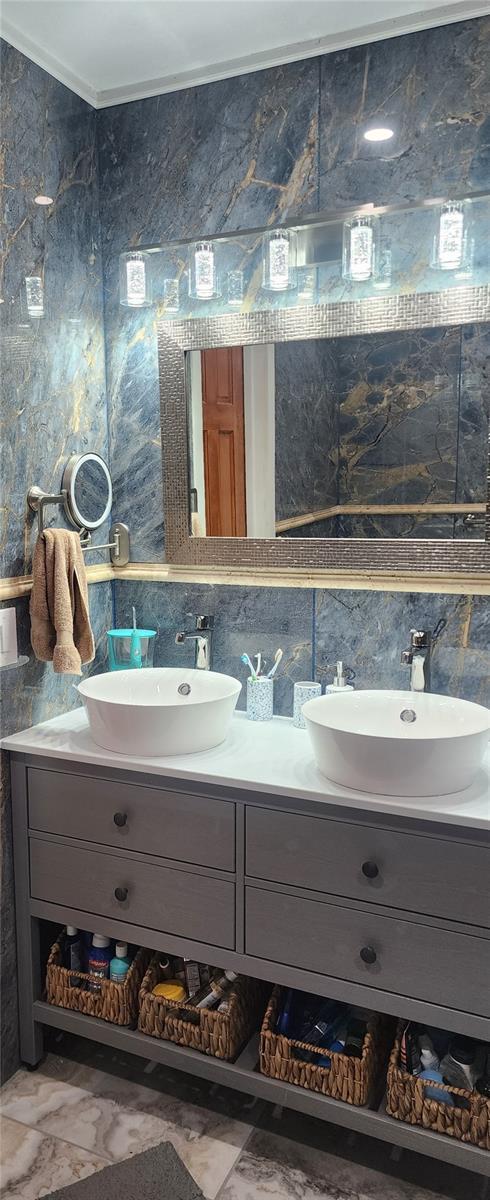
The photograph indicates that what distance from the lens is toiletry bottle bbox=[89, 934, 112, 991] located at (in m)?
1.99

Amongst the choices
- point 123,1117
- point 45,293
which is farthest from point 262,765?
point 45,293

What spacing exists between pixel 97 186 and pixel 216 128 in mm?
385

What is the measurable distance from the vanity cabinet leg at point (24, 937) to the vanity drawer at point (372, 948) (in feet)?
2.00

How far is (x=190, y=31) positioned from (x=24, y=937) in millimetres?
2279

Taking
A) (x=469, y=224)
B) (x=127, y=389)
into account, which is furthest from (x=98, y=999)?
(x=469, y=224)

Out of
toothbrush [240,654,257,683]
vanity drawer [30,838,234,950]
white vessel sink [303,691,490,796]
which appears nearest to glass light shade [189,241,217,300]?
toothbrush [240,654,257,683]

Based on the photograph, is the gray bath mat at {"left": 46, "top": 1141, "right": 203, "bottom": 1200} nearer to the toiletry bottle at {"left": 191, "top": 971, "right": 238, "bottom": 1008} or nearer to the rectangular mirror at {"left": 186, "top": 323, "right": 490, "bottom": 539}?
the toiletry bottle at {"left": 191, "top": 971, "right": 238, "bottom": 1008}

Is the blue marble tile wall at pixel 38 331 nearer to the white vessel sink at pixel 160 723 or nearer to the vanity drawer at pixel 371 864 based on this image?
the white vessel sink at pixel 160 723

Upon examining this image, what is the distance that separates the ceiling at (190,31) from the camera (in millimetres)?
1807

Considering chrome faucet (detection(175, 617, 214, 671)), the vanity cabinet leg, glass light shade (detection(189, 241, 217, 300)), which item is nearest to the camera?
the vanity cabinet leg

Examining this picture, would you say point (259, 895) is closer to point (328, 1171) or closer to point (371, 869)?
point (371, 869)

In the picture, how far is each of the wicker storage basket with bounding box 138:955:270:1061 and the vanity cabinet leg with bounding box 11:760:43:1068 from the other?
0.31 meters

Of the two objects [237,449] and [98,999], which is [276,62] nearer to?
[237,449]

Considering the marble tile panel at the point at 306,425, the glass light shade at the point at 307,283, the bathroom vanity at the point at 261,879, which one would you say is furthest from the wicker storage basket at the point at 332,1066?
the glass light shade at the point at 307,283
